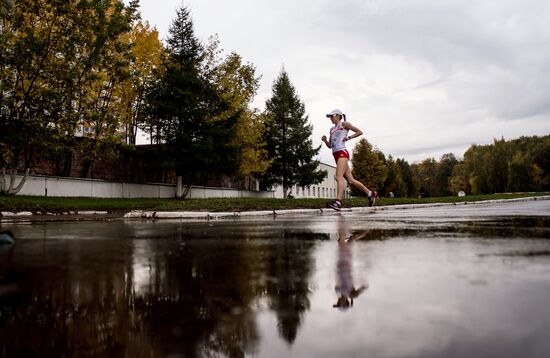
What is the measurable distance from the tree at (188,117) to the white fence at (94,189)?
2969 mm

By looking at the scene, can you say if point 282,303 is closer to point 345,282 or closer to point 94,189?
point 345,282

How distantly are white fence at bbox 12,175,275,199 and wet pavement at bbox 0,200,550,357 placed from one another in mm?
23565

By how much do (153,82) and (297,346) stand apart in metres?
34.4

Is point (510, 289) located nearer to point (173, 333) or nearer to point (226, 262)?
point (173, 333)

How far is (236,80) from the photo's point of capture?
39844mm

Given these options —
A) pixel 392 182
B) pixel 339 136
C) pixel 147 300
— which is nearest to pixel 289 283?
pixel 147 300

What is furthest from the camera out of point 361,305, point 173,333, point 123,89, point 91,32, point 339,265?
point 123,89

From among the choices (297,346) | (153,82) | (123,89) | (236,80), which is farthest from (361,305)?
(236,80)

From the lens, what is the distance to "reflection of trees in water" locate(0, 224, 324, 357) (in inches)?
80.2

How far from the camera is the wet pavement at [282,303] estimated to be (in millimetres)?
1973

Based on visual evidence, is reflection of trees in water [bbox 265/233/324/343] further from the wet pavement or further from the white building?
the white building

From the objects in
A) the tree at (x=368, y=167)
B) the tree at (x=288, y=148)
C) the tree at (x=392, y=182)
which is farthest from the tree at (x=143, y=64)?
the tree at (x=392, y=182)

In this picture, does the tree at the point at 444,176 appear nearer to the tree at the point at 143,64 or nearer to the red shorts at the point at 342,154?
the tree at the point at 143,64

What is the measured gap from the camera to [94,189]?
3031 centimetres
